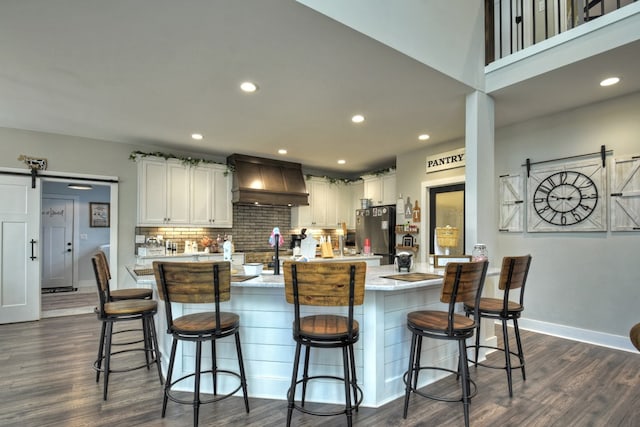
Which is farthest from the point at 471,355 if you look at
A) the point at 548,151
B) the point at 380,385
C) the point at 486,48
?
the point at 486,48

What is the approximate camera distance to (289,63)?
2863 millimetres

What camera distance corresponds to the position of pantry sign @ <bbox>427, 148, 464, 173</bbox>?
16.6ft

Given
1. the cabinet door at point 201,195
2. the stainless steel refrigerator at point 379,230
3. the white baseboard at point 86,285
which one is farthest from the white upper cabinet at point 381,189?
the white baseboard at point 86,285

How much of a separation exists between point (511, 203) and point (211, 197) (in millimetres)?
4662

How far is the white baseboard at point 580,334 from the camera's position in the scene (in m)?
3.54

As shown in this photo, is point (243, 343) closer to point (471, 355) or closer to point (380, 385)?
point (380, 385)

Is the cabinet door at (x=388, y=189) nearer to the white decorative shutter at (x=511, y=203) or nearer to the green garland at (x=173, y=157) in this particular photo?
the white decorative shutter at (x=511, y=203)

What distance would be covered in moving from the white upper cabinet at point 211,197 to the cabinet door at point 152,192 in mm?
451

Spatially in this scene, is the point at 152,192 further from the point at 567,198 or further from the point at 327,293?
the point at 567,198

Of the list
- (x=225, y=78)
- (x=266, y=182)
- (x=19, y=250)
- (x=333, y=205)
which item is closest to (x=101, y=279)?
(x=225, y=78)

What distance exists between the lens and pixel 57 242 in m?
7.29

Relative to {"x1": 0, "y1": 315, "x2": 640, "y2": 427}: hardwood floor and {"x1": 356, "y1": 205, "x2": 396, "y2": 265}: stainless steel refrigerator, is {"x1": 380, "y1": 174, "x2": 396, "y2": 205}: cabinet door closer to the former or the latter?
{"x1": 356, "y1": 205, "x2": 396, "y2": 265}: stainless steel refrigerator

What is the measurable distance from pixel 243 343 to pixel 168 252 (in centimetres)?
347

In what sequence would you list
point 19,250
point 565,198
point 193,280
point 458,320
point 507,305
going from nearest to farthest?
1. point 193,280
2. point 458,320
3. point 507,305
4. point 565,198
5. point 19,250
